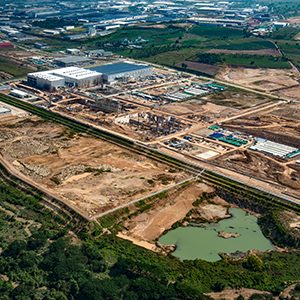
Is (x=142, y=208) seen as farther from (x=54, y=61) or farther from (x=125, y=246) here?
(x=54, y=61)

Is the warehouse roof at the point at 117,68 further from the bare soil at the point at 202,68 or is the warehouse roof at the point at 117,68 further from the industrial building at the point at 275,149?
the industrial building at the point at 275,149

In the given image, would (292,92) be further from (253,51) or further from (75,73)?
(75,73)

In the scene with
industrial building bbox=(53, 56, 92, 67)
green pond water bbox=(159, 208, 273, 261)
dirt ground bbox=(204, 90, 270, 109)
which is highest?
green pond water bbox=(159, 208, 273, 261)

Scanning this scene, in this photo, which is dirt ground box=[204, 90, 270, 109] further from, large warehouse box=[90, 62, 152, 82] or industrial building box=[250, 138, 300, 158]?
large warehouse box=[90, 62, 152, 82]

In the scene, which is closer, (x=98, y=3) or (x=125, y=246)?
(x=125, y=246)

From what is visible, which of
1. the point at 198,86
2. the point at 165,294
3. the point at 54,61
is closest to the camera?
the point at 165,294

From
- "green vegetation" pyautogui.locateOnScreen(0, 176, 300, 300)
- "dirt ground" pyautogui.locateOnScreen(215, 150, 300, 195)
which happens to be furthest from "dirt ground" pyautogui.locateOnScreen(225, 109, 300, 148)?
"green vegetation" pyautogui.locateOnScreen(0, 176, 300, 300)

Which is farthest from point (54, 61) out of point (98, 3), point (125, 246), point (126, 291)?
point (98, 3)
